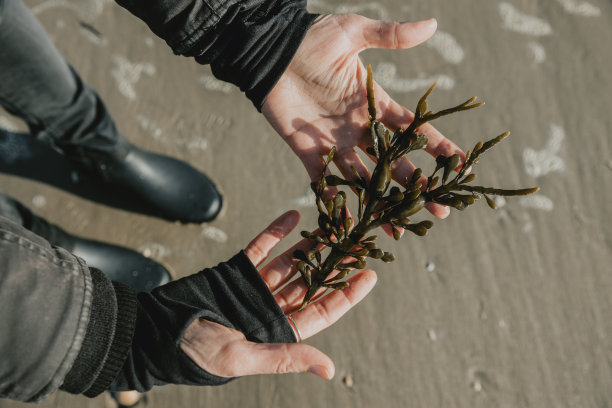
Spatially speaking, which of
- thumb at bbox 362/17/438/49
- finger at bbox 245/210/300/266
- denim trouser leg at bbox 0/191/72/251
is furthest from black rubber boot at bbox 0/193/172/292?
thumb at bbox 362/17/438/49

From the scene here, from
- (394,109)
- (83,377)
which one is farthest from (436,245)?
(83,377)

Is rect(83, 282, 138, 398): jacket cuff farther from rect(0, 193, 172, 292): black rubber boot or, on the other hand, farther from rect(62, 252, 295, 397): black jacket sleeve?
rect(0, 193, 172, 292): black rubber boot

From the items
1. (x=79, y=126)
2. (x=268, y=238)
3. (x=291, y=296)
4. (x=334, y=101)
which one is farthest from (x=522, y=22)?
(x=79, y=126)

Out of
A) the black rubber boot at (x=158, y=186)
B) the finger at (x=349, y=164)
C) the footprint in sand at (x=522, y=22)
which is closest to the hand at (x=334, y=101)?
the finger at (x=349, y=164)

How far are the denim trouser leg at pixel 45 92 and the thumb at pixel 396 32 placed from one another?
1.20m

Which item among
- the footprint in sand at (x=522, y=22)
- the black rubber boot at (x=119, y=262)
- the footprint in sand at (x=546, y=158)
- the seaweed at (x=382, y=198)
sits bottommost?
the black rubber boot at (x=119, y=262)

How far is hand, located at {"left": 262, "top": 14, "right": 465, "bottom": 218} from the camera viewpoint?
1656 mm

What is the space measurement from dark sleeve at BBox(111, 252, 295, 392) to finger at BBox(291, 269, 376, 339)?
6 cm

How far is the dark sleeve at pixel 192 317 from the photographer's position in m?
1.27

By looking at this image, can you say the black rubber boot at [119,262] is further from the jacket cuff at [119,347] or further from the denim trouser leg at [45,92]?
the jacket cuff at [119,347]

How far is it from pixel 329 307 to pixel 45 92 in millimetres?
1402

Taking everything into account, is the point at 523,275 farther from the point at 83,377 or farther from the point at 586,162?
the point at 83,377

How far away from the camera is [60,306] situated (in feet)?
3.69

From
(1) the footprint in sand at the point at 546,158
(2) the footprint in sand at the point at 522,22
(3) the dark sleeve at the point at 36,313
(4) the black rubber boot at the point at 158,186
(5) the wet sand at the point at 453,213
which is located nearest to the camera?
(3) the dark sleeve at the point at 36,313
